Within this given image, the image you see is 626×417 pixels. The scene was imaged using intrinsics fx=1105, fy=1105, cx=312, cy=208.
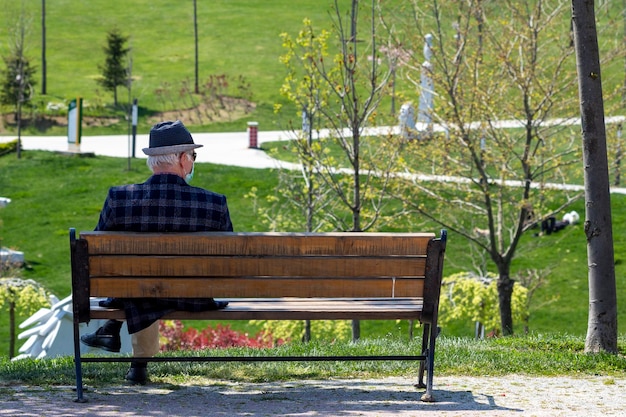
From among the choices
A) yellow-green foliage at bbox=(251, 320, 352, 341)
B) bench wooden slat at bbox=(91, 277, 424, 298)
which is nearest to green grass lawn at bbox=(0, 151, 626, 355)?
yellow-green foliage at bbox=(251, 320, 352, 341)

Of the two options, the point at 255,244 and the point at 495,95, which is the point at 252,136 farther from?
the point at 255,244

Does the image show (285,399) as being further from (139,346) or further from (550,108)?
(550,108)

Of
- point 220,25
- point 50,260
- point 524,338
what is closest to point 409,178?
point 524,338

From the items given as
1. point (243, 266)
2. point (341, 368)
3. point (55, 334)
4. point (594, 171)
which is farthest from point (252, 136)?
point (243, 266)

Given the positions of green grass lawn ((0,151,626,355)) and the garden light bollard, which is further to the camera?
the garden light bollard

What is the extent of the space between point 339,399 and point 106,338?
58.0 inches

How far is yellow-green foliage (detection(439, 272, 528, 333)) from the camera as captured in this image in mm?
19906

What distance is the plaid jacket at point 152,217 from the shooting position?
20.5 feet

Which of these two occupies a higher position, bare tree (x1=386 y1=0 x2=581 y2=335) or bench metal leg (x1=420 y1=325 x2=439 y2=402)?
bare tree (x1=386 y1=0 x2=581 y2=335)

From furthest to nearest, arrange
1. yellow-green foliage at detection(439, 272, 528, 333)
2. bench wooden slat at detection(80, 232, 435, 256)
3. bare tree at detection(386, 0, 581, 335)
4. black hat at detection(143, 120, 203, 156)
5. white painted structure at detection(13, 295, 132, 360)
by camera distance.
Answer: yellow-green foliage at detection(439, 272, 528, 333) → bare tree at detection(386, 0, 581, 335) → white painted structure at detection(13, 295, 132, 360) → black hat at detection(143, 120, 203, 156) → bench wooden slat at detection(80, 232, 435, 256)

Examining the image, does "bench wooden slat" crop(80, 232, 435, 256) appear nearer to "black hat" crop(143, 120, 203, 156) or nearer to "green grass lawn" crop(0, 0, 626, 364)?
"black hat" crop(143, 120, 203, 156)

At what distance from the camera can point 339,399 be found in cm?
614

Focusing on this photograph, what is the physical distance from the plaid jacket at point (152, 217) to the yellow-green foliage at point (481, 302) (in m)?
13.8

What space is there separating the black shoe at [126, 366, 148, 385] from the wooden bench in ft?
1.87
